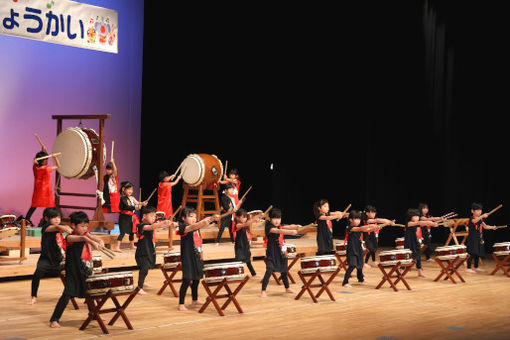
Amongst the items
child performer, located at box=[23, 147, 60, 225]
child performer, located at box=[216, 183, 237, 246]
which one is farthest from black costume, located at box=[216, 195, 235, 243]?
child performer, located at box=[23, 147, 60, 225]

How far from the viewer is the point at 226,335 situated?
5.93 m

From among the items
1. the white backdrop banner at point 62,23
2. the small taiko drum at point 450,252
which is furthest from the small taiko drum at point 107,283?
the white backdrop banner at point 62,23

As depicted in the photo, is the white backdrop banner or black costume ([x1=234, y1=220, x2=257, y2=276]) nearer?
black costume ([x1=234, y1=220, x2=257, y2=276])

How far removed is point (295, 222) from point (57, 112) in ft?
Answer: 17.9

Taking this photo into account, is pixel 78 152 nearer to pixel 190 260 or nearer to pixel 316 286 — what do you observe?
pixel 190 260

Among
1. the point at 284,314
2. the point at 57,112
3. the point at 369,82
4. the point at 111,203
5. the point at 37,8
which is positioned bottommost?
the point at 284,314

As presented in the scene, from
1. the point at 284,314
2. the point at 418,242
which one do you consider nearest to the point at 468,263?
the point at 418,242

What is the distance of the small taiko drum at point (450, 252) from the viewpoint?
29.8 feet

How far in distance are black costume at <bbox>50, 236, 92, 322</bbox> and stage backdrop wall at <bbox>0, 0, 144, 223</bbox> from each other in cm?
573

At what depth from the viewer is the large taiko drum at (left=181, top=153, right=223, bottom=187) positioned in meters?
12.1

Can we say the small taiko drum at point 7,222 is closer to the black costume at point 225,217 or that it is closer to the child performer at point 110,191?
the child performer at point 110,191

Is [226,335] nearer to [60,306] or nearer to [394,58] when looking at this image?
[60,306]

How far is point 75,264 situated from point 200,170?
608 cm

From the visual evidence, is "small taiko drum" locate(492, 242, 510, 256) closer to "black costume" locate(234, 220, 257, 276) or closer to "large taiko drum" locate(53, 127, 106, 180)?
"black costume" locate(234, 220, 257, 276)
